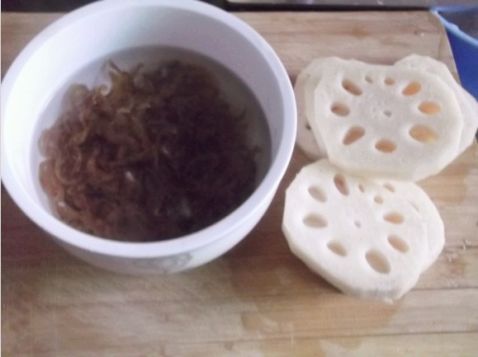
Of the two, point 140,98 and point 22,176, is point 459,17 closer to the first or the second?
point 140,98

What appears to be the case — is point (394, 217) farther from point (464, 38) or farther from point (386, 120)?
point (464, 38)

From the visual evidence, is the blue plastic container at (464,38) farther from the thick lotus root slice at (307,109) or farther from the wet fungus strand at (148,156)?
the wet fungus strand at (148,156)

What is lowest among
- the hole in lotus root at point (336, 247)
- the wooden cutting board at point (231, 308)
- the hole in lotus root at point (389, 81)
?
the wooden cutting board at point (231, 308)

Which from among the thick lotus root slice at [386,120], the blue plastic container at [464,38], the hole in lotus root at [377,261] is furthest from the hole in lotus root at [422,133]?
the blue plastic container at [464,38]

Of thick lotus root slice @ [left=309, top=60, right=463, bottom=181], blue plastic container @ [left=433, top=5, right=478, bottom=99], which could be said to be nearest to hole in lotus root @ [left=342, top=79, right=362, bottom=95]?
thick lotus root slice @ [left=309, top=60, right=463, bottom=181]

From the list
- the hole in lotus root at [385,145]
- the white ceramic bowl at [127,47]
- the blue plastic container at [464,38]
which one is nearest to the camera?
the white ceramic bowl at [127,47]

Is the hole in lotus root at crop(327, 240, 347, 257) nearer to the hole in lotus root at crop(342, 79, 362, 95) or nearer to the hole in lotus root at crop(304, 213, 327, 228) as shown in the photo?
the hole in lotus root at crop(304, 213, 327, 228)
